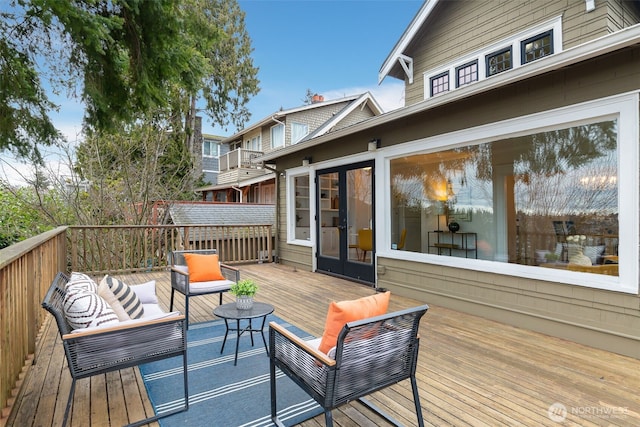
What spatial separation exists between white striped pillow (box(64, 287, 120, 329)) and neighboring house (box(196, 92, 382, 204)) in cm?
971

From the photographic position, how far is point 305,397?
234 cm

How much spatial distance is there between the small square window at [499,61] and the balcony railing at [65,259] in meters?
5.93

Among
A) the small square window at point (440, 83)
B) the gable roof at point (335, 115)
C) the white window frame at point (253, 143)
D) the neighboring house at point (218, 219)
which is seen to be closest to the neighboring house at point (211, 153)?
the gable roof at point (335, 115)

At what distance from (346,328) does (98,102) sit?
4308 millimetres

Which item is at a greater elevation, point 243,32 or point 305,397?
point 243,32

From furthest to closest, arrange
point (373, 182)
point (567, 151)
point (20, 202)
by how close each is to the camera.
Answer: point (20, 202) → point (373, 182) → point (567, 151)

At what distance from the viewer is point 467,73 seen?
6875 mm

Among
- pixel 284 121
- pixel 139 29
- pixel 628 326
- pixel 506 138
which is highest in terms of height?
pixel 284 121

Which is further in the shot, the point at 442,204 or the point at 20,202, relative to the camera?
the point at 20,202

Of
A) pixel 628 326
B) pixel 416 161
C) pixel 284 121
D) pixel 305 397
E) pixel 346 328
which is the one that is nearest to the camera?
pixel 346 328

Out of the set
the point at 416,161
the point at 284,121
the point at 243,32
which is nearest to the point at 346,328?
the point at 416,161

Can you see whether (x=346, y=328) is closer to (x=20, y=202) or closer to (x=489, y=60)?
(x=489, y=60)

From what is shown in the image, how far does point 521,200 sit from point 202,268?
14.1 feet

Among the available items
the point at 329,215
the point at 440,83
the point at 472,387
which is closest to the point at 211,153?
the point at 329,215
